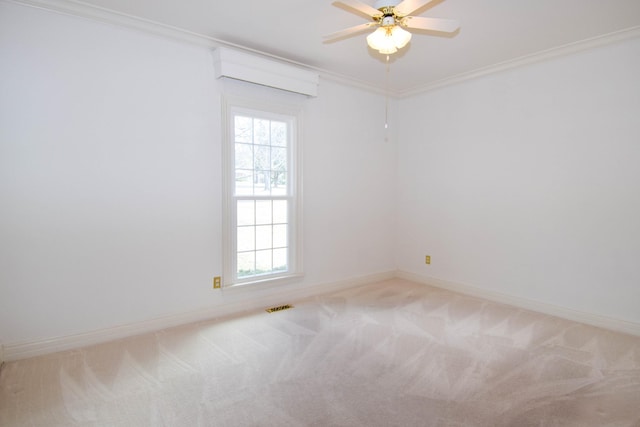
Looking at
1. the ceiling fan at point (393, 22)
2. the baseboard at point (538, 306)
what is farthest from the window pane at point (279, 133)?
the baseboard at point (538, 306)

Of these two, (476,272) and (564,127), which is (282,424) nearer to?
(476,272)

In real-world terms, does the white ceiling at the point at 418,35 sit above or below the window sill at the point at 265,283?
above

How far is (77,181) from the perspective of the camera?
9.00ft

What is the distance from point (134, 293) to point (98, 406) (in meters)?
1.09

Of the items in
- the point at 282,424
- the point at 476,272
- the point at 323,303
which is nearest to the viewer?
the point at 282,424

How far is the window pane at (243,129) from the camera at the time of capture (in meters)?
3.56

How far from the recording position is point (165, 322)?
316 centimetres

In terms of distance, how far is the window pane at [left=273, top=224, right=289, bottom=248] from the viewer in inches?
154

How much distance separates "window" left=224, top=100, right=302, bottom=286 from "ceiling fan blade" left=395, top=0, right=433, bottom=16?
176 cm

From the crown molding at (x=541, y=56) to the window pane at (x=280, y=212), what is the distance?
7.89 ft

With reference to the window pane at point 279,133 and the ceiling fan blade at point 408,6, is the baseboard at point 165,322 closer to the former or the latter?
the window pane at point 279,133

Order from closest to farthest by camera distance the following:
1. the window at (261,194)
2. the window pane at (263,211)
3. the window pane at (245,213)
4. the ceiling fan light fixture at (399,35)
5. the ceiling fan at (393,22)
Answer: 1. the ceiling fan at (393,22)
2. the ceiling fan light fixture at (399,35)
3. the window at (261,194)
4. the window pane at (245,213)
5. the window pane at (263,211)


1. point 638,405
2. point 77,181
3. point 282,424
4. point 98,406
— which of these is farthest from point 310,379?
point 77,181

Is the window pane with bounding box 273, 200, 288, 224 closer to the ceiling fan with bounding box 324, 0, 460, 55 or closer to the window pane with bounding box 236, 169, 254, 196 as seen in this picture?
the window pane with bounding box 236, 169, 254, 196
